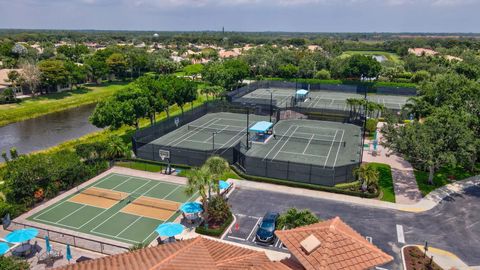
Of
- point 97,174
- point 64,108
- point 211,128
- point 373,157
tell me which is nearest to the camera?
point 97,174

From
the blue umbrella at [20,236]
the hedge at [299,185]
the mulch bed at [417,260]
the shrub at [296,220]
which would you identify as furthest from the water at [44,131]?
the mulch bed at [417,260]

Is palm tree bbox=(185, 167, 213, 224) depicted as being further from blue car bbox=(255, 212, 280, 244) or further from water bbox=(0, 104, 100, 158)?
water bbox=(0, 104, 100, 158)

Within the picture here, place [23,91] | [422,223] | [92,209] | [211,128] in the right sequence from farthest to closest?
[23,91], [211,128], [92,209], [422,223]

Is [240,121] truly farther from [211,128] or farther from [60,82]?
[60,82]

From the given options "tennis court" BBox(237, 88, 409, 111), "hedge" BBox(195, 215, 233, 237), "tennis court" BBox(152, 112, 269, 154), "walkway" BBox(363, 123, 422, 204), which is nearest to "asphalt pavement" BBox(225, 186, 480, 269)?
"hedge" BBox(195, 215, 233, 237)

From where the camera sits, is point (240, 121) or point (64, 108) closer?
point (240, 121)

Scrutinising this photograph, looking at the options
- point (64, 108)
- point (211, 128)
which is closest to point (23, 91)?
point (64, 108)

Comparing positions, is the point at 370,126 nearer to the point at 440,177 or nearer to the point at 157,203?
the point at 440,177
